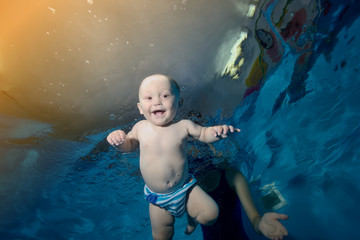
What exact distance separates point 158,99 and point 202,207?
7.22 feet

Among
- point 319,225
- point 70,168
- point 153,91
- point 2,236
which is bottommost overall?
point 319,225

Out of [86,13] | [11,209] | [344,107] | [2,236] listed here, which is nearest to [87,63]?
[86,13]

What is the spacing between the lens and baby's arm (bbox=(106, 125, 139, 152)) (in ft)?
9.89

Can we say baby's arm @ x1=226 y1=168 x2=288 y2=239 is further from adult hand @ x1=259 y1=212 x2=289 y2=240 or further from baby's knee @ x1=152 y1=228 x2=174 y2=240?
baby's knee @ x1=152 y1=228 x2=174 y2=240

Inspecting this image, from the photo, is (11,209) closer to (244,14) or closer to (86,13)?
(86,13)

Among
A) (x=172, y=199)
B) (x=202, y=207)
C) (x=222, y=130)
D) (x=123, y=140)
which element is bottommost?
(x=202, y=207)

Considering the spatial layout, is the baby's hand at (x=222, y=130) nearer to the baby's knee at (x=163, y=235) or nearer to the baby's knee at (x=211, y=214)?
the baby's knee at (x=211, y=214)

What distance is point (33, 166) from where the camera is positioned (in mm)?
5641

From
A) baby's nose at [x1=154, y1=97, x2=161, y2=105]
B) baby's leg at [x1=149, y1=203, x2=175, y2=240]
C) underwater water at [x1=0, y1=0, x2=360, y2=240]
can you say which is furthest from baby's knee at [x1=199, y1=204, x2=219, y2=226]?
underwater water at [x1=0, y1=0, x2=360, y2=240]

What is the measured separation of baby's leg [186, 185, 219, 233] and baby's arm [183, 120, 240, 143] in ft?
3.76

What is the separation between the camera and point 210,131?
313cm

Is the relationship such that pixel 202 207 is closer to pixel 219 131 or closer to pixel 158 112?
pixel 219 131

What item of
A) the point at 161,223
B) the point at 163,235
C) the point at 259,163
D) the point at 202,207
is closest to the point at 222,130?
the point at 202,207

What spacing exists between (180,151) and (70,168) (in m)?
4.66
